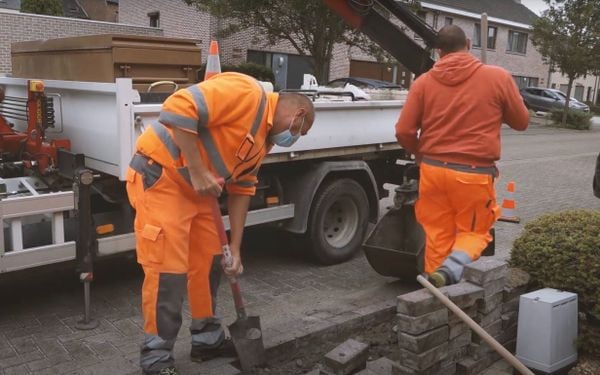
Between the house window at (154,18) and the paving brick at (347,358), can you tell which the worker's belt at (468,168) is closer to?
the paving brick at (347,358)

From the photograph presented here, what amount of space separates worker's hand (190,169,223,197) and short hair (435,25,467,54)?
197cm

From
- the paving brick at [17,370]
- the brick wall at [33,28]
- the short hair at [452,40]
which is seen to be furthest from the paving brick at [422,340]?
the brick wall at [33,28]

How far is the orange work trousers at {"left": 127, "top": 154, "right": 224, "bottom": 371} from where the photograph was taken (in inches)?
130

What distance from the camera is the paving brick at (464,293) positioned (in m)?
3.45

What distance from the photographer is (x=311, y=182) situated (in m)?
5.93

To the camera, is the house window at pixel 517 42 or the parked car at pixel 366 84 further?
the house window at pixel 517 42

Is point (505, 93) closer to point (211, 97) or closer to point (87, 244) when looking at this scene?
point (211, 97)

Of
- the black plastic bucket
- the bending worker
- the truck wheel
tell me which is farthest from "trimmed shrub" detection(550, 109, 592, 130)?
the bending worker

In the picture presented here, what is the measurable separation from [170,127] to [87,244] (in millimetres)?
1648

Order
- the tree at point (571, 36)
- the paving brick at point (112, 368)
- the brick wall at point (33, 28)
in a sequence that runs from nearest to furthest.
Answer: the paving brick at point (112, 368)
the brick wall at point (33, 28)
the tree at point (571, 36)

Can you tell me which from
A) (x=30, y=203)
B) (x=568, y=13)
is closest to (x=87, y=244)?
(x=30, y=203)

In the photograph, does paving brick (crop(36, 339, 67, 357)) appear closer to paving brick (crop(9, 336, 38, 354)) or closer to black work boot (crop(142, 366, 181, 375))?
paving brick (crop(9, 336, 38, 354))

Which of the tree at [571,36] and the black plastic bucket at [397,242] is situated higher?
the tree at [571,36]

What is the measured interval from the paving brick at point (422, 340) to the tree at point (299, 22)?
41.9 ft
